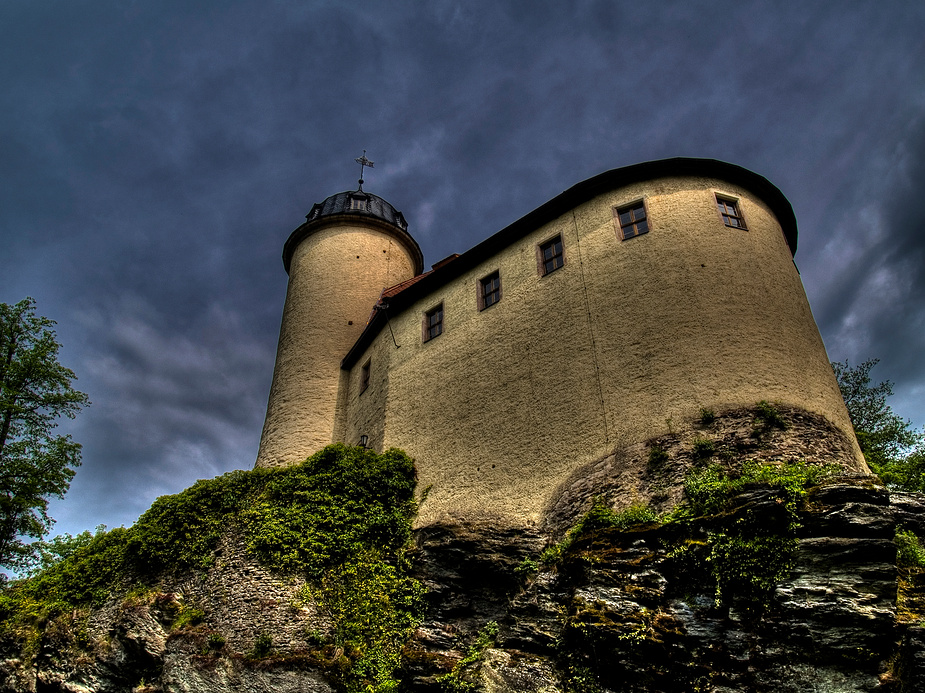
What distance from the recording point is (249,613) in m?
12.5

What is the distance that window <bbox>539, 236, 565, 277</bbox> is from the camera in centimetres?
1567

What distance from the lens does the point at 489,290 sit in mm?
17203

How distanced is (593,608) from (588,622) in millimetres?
223

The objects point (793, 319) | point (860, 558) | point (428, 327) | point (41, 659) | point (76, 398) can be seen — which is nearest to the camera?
point (860, 558)

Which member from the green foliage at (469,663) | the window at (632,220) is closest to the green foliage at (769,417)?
the window at (632,220)

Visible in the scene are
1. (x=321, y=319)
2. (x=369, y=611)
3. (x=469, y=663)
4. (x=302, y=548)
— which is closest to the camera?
(x=469, y=663)

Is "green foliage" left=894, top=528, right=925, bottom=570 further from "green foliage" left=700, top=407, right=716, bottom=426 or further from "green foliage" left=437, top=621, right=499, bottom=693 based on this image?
"green foliage" left=437, top=621, right=499, bottom=693

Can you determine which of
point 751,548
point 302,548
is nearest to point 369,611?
point 302,548

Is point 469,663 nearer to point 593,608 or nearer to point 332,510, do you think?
point 593,608

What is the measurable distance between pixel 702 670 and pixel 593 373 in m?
6.31

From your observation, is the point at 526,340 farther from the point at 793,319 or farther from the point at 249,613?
the point at 249,613

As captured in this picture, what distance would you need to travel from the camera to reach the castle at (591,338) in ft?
40.8

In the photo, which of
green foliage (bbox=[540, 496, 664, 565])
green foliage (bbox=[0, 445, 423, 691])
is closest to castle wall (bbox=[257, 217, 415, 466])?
green foliage (bbox=[0, 445, 423, 691])

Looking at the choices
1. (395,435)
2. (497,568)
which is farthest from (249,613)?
(395,435)
